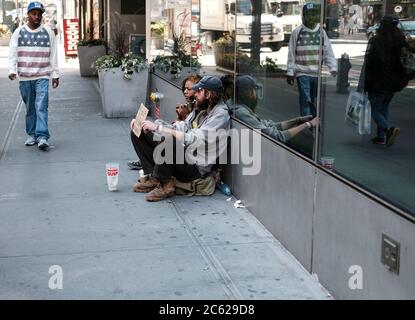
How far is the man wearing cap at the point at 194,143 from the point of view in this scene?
571 cm

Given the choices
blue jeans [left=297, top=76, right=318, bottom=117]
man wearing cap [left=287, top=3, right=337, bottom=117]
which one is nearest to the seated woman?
man wearing cap [left=287, top=3, right=337, bottom=117]

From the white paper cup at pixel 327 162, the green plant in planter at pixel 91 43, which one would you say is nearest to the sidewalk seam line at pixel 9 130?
the green plant in planter at pixel 91 43

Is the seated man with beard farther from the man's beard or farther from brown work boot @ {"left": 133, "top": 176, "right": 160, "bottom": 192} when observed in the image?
brown work boot @ {"left": 133, "top": 176, "right": 160, "bottom": 192}

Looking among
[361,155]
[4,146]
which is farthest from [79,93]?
[361,155]

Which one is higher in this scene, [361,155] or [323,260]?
[361,155]

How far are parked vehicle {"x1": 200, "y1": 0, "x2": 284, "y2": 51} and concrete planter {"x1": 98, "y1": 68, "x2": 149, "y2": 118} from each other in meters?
2.42

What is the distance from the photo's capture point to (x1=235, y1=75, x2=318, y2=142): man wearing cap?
4.58 meters

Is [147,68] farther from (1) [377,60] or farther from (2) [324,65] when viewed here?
(1) [377,60]

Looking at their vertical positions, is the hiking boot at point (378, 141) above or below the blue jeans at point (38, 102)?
above

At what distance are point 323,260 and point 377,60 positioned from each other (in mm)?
1241

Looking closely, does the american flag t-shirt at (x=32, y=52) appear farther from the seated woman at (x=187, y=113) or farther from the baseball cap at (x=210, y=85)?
the baseball cap at (x=210, y=85)

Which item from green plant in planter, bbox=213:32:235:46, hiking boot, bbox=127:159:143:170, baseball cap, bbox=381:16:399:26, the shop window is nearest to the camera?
baseball cap, bbox=381:16:399:26

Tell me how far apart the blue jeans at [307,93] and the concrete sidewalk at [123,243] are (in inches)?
39.3

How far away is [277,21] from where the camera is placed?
16.7 ft
